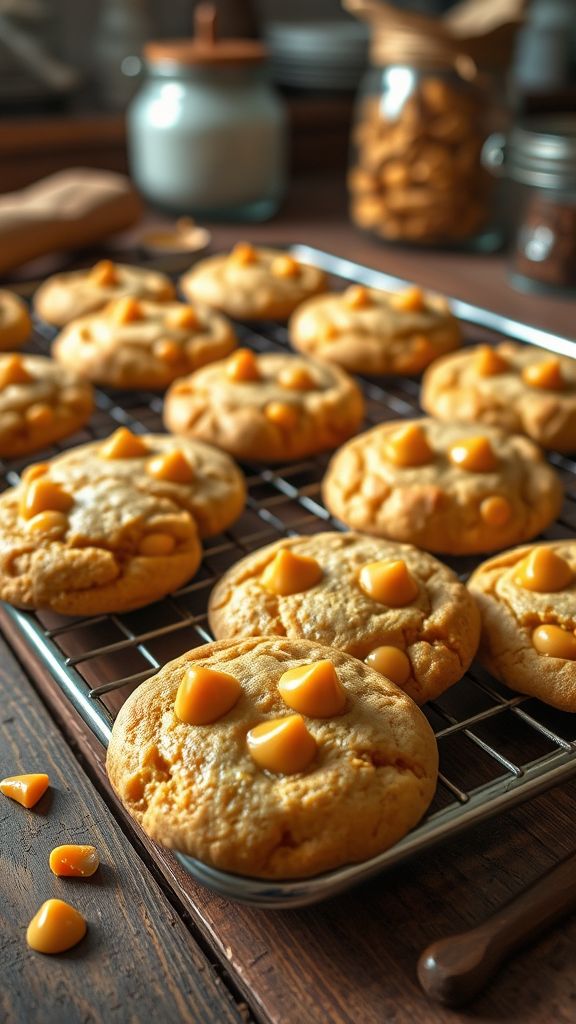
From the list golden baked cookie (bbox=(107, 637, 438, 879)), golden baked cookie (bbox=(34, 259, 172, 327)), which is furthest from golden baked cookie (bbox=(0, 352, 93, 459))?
golden baked cookie (bbox=(107, 637, 438, 879))

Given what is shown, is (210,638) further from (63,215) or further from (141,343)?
(63,215)

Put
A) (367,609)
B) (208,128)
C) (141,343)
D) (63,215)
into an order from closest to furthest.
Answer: (367,609) < (141,343) < (63,215) < (208,128)

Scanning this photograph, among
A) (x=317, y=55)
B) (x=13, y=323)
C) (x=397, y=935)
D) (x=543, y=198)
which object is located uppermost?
(x=317, y=55)

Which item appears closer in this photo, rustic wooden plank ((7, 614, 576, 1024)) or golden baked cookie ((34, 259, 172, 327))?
rustic wooden plank ((7, 614, 576, 1024))

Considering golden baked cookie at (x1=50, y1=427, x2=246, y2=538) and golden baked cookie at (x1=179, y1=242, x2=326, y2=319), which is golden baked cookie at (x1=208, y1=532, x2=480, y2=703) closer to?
golden baked cookie at (x1=50, y1=427, x2=246, y2=538)

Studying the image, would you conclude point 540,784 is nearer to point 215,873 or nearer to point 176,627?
point 215,873

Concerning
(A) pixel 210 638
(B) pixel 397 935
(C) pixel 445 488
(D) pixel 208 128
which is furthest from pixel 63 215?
(B) pixel 397 935

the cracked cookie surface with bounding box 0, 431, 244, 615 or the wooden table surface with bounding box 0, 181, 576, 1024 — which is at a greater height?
the cracked cookie surface with bounding box 0, 431, 244, 615

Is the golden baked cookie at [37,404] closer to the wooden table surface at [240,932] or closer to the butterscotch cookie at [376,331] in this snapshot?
the butterscotch cookie at [376,331]
